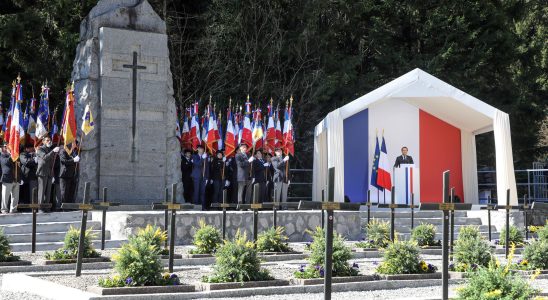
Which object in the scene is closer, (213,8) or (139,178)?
(139,178)

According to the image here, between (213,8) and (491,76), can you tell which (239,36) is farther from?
(491,76)

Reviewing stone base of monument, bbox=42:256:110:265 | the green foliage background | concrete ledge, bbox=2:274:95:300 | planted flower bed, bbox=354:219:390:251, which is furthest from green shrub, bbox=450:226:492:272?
the green foliage background

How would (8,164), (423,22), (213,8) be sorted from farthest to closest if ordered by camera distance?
(423,22), (213,8), (8,164)

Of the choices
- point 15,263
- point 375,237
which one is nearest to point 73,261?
point 15,263

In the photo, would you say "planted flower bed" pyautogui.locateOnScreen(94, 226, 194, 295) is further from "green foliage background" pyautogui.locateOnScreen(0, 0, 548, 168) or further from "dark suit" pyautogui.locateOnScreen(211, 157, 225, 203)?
"green foliage background" pyautogui.locateOnScreen(0, 0, 548, 168)

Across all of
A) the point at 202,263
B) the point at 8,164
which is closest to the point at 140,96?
the point at 8,164

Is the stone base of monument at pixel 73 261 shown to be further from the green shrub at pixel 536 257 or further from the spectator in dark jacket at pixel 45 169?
the green shrub at pixel 536 257

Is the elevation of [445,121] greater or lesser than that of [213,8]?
lesser

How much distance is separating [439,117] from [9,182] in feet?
42.5

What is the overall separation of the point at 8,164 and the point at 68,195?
147cm

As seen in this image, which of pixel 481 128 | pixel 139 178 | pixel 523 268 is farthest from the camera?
pixel 481 128

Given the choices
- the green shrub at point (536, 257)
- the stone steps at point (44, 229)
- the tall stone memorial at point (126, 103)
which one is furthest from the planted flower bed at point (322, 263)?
the tall stone memorial at point (126, 103)

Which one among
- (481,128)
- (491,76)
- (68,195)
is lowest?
(68,195)

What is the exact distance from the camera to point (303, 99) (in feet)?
87.8
